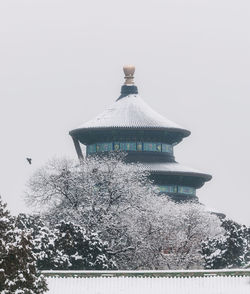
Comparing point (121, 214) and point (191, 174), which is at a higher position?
point (191, 174)

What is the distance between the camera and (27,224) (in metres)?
104

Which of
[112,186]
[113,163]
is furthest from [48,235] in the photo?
[113,163]

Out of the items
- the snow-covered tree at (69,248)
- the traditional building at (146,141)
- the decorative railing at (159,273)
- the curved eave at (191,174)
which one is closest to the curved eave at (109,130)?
the traditional building at (146,141)

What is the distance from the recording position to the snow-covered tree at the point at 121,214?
364ft

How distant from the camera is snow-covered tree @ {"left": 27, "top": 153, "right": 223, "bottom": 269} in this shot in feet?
364

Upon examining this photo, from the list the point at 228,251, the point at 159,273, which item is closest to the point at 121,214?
the point at 228,251

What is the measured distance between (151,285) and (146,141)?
2579 inches

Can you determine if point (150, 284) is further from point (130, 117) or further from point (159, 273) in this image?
point (130, 117)

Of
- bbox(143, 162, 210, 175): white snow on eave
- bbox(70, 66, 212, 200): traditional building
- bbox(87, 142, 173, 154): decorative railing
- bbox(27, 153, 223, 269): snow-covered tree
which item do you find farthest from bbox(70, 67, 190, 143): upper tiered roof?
bbox(27, 153, 223, 269): snow-covered tree

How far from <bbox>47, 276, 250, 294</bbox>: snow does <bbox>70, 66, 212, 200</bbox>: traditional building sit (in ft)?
187

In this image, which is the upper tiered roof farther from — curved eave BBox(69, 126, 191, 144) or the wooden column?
the wooden column

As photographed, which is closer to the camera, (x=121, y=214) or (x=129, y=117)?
(x=121, y=214)

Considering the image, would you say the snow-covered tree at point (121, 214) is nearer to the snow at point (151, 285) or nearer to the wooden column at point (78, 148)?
the snow at point (151, 285)

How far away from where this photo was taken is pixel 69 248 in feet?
326
